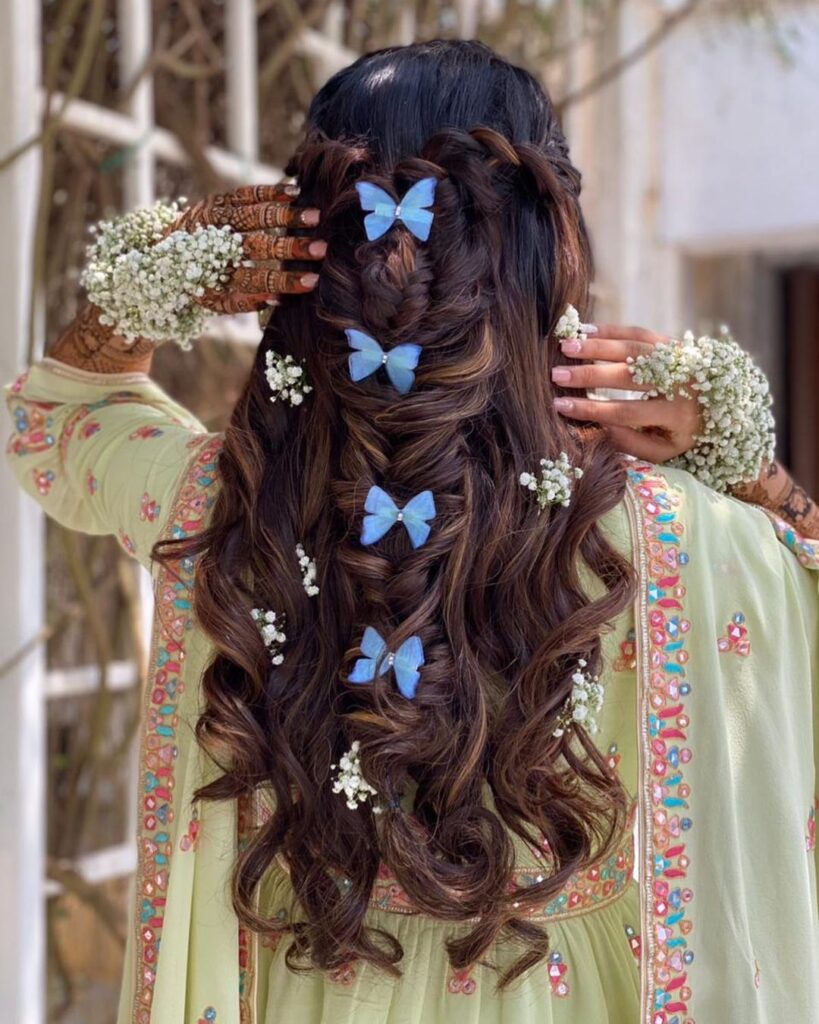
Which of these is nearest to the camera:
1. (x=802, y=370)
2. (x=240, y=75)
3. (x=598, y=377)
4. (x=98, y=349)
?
(x=598, y=377)

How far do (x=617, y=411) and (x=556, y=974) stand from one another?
0.48m

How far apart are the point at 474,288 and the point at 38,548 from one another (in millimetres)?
910

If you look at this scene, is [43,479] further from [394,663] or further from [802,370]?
[802,370]

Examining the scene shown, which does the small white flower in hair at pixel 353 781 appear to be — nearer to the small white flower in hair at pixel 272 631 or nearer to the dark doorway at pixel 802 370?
the small white flower in hair at pixel 272 631

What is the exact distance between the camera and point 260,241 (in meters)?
1.05

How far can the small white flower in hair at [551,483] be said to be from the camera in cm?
95

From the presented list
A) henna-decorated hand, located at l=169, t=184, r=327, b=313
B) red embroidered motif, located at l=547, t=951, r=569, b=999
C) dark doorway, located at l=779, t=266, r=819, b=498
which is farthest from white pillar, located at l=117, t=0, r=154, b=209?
dark doorway, located at l=779, t=266, r=819, b=498

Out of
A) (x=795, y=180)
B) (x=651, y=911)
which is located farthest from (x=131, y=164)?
(x=795, y=180)

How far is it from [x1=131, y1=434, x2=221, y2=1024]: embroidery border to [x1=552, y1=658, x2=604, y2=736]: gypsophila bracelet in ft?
1.06

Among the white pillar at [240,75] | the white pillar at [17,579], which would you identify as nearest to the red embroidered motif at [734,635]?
the white pillar at [17,579]

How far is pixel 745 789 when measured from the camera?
3.34 ft

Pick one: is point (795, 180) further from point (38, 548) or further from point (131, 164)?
point (38, 548)

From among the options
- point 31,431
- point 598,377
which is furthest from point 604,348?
point 31,431

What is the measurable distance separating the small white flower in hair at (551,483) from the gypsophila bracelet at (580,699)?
0.13m
